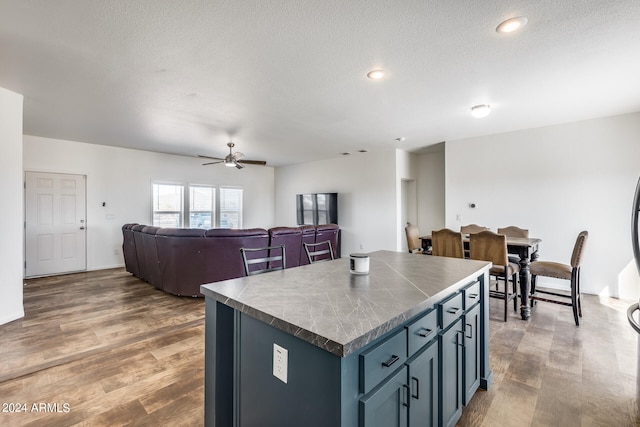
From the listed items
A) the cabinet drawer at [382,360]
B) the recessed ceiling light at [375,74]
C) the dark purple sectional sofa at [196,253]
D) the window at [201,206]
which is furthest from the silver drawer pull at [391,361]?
the window at [201,206]

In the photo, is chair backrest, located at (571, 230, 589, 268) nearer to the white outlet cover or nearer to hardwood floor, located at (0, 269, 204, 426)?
the white outlet cover

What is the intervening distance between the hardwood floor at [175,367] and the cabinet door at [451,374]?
22cm

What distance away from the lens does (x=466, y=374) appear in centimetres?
174

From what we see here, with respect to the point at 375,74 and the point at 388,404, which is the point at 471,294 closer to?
the point at 388,404

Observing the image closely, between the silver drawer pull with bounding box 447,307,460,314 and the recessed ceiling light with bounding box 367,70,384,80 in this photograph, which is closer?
the silver drawer pull with bounding box 447,307,460,314

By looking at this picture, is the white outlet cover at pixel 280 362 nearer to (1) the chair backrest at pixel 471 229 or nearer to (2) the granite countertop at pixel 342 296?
(2) the granite countertop at pixel 342 296

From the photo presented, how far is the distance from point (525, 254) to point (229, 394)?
10.9ft

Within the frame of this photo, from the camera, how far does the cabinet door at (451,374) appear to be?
1450 mm

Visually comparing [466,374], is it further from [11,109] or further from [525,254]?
[11,109]

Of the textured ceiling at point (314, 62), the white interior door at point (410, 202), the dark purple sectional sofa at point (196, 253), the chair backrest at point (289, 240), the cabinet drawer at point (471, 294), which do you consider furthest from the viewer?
the white interior door at point (410, 202)

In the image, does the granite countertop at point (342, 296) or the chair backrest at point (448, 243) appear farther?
the chair backrest at point (448, 243)

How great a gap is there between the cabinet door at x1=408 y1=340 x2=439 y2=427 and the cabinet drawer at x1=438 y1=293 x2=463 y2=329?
0.13m

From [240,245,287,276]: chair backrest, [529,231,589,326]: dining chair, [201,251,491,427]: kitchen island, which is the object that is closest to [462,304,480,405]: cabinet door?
[201,251,491,427]: kitchen island

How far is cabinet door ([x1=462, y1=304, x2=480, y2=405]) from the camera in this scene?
1724 millimetres
